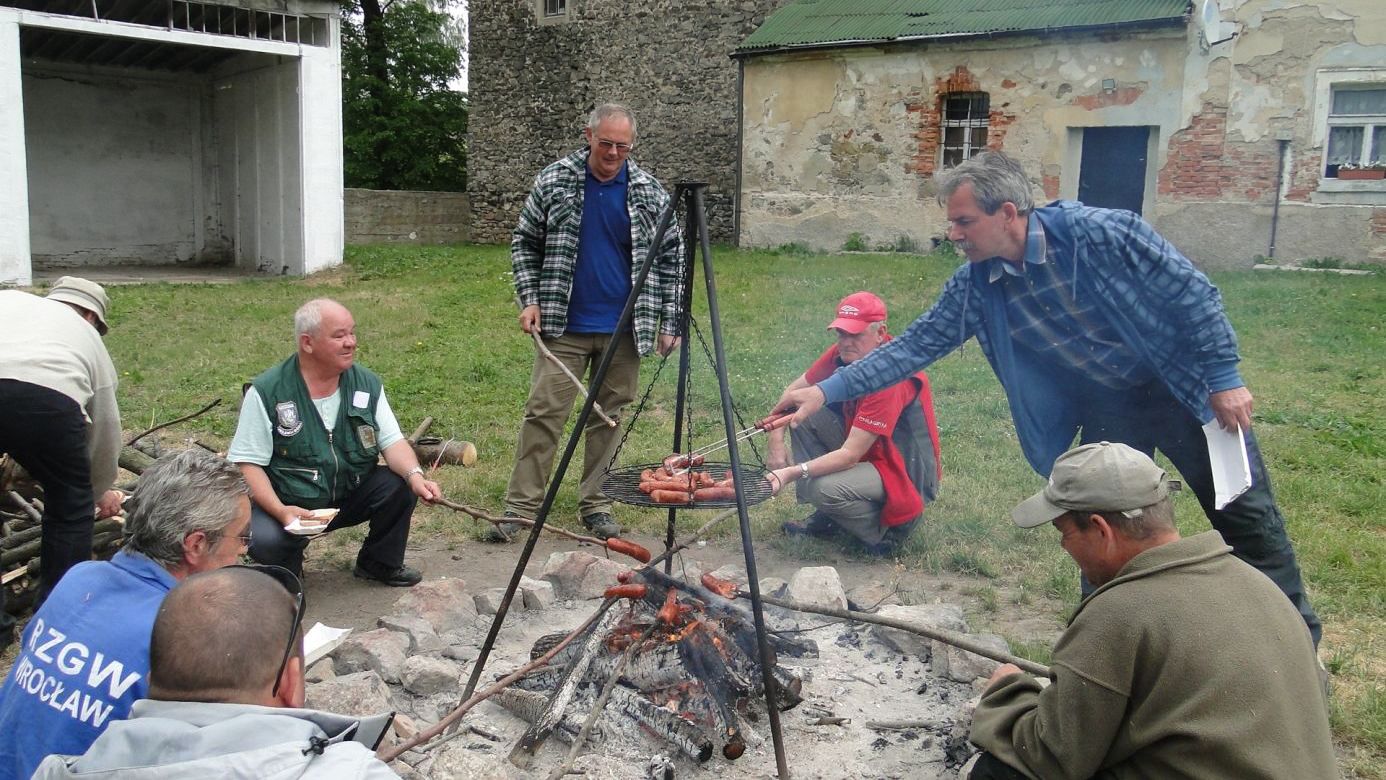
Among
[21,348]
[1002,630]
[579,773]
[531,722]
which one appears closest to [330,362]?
[21,348]

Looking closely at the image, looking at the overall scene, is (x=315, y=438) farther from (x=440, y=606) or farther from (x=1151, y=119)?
(x=1151, y=119)

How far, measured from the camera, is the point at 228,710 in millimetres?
1851

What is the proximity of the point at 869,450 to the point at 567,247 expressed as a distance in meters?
1.76

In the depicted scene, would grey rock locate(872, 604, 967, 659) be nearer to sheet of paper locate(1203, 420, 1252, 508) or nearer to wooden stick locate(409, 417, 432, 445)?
sheet of paper locate(1203, 420, 1252, 508)

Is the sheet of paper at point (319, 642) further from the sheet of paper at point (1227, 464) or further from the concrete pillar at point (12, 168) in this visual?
the concrete pillar at point (12, 168)

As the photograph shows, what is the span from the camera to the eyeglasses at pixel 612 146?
202 inches

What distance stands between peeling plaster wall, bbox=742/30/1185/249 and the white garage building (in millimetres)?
6382

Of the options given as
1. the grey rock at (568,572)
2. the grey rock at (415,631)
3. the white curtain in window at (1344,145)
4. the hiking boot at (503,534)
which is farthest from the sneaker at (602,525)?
the white curtain in window at (1344,145)

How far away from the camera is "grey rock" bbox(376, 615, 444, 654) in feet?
13.0

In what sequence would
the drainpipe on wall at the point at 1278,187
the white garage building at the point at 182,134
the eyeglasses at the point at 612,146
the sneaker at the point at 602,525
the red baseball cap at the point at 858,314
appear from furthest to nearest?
the white garage building at the point at 182,134 < the drainpipe on wall at the point at 1278,187 < the sneaker at the point at 602,525 < the eyeglasses at the point at 612,146 < the red baseball cap at the point at 858,314

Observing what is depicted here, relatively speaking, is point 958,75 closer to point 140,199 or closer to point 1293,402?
point 1293,402

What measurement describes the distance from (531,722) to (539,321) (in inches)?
95.7

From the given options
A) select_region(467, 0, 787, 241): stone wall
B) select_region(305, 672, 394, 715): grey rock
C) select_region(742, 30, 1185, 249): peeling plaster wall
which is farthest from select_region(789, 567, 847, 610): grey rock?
select_region(467, 0, 787, 241): stone wall

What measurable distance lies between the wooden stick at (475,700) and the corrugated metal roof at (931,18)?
12275 millimetres
